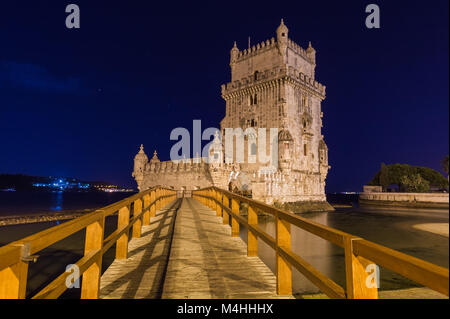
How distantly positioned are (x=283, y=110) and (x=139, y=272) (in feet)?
94.3

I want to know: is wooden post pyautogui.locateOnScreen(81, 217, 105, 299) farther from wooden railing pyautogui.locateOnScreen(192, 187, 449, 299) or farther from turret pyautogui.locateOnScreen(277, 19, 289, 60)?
turret pyautogui.locateOnScreen(277, 19, 289, 60)

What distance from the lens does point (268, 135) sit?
3200 cm

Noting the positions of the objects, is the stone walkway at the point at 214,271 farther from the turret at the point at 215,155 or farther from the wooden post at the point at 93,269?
the turret at the point at 215,155

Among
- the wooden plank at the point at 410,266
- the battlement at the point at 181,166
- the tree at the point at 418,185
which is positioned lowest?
the tree at the point at 418,185

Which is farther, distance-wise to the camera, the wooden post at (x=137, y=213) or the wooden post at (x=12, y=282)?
the wooden post at (x=137, y=213)

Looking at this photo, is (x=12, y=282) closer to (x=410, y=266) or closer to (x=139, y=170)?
(x=410, y=266)

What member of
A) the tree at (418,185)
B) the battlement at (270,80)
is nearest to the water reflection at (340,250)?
the tree at (418,185)

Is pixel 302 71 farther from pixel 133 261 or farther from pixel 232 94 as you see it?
pixel 133 261

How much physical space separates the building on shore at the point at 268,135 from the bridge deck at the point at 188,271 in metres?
23.4

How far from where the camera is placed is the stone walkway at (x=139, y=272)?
388 cm

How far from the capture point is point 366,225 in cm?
3084

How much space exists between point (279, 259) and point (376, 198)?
60511 millimetres

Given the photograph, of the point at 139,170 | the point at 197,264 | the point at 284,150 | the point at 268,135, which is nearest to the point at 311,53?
the point at 268,135
